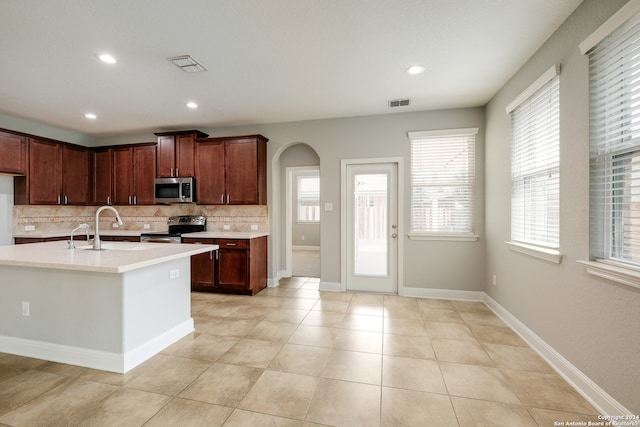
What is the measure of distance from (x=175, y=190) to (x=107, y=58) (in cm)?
236

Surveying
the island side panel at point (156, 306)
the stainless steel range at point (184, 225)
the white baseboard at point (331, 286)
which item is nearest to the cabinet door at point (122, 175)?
the stainless steel range at point (184, 225)

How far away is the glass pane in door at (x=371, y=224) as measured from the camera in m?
4.31

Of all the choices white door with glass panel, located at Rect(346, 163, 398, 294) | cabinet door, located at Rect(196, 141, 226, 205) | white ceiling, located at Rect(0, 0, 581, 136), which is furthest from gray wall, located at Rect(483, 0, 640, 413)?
cabinet door, located at Rect(196, 141, 226, 205)

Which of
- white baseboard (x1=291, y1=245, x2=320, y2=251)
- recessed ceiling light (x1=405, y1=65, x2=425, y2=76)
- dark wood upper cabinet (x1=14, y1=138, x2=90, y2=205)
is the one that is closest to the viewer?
recessed ceiling light (x1=405, y1=65, x2=425, y2=76)

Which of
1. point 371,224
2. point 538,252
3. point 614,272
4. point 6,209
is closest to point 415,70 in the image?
point 538,252

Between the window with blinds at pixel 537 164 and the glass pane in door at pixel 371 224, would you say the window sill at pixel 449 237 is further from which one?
the window with blinds at pixel 537 164

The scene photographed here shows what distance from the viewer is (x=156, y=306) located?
254 centimetres

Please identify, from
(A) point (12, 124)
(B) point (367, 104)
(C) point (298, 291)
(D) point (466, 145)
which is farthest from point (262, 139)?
(A) point (12, 124)

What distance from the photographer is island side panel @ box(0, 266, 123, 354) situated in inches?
88.6

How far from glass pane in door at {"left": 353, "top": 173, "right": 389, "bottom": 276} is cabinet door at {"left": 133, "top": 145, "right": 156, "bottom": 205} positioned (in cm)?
354

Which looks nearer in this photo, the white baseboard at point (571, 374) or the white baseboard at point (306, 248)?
the white baseboard at point (571, 374)

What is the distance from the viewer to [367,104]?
3.84 meters

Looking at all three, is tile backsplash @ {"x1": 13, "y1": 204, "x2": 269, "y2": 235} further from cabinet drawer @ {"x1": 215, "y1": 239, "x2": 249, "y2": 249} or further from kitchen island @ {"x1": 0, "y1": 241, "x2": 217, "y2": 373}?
kitchen island @ {"x1": 0, "y1": 241, "x2": 217, "y2": 373}

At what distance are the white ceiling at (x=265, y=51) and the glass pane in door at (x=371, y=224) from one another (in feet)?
3.57
